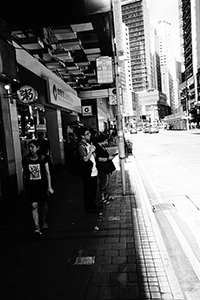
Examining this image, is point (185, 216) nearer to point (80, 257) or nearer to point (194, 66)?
point (80, 257)

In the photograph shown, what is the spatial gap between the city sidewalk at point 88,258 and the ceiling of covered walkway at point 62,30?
4.52 metres

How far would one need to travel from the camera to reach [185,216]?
18.2ft

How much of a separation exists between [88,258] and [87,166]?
2.27 m

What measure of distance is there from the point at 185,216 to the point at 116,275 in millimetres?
2652

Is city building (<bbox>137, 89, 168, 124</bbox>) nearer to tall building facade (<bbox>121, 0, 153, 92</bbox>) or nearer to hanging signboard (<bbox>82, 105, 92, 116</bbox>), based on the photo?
tall building facade (<bbox>121, 0, 153, 92</bbox>)

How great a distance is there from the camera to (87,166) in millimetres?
5820

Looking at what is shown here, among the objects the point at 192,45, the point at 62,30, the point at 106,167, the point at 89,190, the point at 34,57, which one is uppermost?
the point at 192,45

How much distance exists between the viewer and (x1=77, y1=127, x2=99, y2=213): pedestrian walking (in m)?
5.79

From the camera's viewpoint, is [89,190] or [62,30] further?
[62,30]

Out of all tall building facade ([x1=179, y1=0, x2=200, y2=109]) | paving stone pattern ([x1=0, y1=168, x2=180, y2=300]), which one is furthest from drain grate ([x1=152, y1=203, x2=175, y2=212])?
tall building facade ([x1=179, y1=0, x2=200, y2=109])

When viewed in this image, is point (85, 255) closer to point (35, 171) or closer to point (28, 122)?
point (35, 171)

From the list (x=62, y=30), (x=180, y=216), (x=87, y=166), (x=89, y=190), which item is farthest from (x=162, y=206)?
(x=62, y=30)

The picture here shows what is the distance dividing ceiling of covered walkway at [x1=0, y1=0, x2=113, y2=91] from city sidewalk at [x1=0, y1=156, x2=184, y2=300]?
4519mm

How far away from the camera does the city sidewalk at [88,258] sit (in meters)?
3.12
